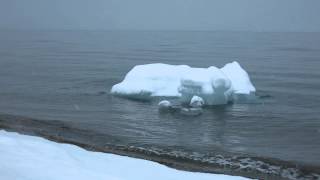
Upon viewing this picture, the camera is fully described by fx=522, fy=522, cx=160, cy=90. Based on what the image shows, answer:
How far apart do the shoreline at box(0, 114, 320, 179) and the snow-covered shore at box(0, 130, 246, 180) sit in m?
2.52

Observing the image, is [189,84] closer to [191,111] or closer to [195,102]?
[195,102]

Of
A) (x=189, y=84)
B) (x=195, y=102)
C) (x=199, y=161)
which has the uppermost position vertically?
(x=189, y=84)

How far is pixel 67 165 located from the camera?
1155 cm

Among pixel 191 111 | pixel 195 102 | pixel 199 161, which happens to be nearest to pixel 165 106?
pixel 191 111

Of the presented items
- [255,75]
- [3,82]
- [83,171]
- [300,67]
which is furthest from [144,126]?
[300,67]

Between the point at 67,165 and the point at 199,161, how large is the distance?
5503mm

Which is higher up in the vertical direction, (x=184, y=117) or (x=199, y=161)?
(x=184, y=117)

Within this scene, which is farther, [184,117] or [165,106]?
[165,106]

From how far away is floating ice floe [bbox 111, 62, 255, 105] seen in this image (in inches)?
1011

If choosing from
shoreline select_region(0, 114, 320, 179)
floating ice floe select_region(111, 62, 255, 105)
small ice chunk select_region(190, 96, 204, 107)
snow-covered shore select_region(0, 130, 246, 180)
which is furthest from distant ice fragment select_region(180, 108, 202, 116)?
snow-covered shore select_region(0, 130, 246, 180)

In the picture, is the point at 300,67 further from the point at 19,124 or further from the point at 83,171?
the point at 83,171

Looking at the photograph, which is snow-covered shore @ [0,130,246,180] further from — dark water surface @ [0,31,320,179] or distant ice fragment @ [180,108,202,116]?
distant ice fragment @ [180,108,202,116]

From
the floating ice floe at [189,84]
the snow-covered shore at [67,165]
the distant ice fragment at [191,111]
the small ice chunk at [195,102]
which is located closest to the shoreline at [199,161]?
the snow-covered shore at [67,165]

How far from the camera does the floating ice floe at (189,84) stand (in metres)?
25.7
